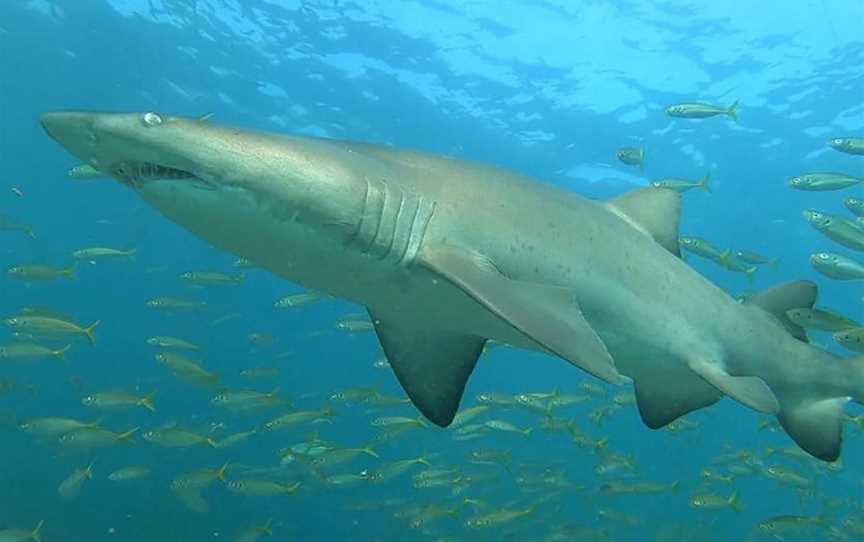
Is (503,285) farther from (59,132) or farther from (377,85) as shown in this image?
(377,85)

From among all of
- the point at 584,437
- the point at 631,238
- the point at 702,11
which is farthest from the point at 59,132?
the point at 702,11

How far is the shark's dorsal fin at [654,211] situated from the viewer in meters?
4.69

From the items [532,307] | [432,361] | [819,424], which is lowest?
[819,424]

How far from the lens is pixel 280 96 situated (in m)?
24.8

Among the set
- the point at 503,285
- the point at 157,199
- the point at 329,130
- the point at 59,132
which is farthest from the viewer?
the point at 329,130

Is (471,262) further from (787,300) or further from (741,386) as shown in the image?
(787,300)

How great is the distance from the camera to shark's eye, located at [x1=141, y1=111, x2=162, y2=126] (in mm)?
2727

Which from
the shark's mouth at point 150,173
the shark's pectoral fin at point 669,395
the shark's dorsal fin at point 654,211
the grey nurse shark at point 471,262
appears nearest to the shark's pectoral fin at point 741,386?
the grey nurse shark at point 471,262

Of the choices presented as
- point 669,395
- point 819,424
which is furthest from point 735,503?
point 669,395

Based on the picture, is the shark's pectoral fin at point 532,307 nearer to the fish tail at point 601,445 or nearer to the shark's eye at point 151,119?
the shark's eye at point 151,119

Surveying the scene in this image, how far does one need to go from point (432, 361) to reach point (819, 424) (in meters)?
2.45

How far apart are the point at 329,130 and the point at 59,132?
78.8 feet

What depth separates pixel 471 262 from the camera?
330 cm

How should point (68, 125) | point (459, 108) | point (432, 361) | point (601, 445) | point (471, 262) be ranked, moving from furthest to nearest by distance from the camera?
point (459, 108) < point (601, 445) < point (432, 361) < point (471, 262) < point (68, 125)
